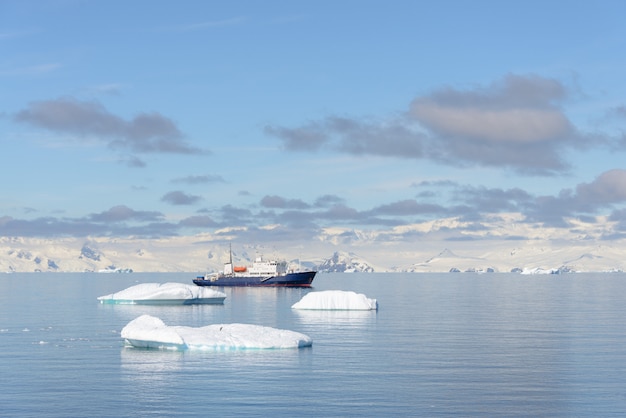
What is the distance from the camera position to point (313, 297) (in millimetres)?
102188

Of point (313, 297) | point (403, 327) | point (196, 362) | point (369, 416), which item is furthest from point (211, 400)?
point (313, 297)

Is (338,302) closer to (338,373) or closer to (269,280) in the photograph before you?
(338,373)

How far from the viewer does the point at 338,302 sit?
332ft

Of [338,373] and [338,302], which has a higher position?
[338,302]

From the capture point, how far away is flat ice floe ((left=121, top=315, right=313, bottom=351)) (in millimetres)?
56469

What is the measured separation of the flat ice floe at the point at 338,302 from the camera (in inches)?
3947

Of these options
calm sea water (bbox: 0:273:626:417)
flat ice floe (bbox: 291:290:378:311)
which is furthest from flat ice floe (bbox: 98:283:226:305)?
calm sea water (bbox: 0:273:626:417)

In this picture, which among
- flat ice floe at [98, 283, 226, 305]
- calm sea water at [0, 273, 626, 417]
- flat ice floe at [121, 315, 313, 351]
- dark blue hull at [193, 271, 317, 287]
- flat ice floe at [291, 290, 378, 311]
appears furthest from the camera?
dark blue hull at [193, 271, 317, 287]

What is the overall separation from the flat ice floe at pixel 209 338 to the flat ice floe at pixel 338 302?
40509 mm

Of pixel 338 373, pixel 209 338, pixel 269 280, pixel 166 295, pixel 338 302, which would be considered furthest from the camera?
pixel 269 280

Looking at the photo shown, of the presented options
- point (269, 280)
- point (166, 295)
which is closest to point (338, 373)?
point (166, 295)

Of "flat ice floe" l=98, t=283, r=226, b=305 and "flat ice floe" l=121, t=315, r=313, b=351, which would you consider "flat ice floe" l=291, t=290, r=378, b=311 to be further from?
"flat ice floe" l=121, t=315, r=313, b=351

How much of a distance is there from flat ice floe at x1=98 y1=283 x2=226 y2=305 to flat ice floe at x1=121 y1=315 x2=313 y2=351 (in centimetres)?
5101

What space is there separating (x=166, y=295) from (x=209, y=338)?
57.5 m
